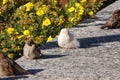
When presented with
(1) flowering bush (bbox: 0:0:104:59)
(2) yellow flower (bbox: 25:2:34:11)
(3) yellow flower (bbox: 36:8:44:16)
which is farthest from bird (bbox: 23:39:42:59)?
(2) yellow flower (bbox: 25:2:34:11)

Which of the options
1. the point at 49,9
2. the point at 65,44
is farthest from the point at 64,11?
the point at 65,44

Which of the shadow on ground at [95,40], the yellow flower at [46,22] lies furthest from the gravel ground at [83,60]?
the yellow flower at [46,22]

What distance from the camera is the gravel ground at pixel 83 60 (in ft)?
21.7

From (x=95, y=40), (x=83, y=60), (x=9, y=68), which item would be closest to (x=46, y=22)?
(x=95, y=40)

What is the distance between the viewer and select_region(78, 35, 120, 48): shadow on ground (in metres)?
8.44

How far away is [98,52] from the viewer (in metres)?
7.89

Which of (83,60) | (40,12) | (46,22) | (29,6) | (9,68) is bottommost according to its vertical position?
(83,60)

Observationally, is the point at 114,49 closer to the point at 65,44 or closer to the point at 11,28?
the point at 65,44

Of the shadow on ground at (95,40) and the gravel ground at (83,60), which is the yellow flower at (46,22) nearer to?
the gravel ground at (83,60)

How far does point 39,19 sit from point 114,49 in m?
2.33

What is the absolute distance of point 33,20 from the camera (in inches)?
386

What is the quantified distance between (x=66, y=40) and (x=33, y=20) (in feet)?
6.33

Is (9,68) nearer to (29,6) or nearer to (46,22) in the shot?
(46,22)

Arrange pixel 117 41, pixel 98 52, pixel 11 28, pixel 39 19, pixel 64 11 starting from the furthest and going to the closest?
pixel 64 11
pixel 39 19
pixel 11 28
pixel 117 41
pixel 98 52
